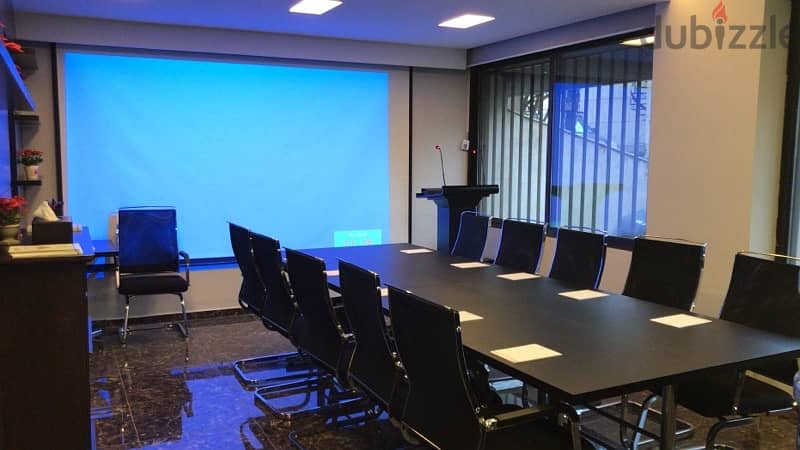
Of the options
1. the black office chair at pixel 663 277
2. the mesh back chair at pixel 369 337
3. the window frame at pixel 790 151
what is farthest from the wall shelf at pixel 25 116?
the window frame at pixel 790 151

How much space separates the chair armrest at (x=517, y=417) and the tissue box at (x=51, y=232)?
92.5 inches

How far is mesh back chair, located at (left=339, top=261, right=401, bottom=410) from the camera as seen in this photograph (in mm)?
2805

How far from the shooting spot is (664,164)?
516 centimetres

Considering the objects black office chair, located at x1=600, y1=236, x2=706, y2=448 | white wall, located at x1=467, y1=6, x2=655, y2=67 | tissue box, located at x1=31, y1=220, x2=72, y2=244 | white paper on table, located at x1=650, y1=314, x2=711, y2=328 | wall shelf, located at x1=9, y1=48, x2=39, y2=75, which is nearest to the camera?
white paper on table, located at x1=650, y1=314, x2=711, y2=328

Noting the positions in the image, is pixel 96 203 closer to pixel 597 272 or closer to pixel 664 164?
pixel 597 272

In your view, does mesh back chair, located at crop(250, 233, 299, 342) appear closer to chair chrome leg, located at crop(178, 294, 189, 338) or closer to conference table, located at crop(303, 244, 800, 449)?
conference table, located at crop(303, 244, 800, 449)

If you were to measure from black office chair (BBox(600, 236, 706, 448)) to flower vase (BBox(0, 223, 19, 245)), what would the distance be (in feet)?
10.8

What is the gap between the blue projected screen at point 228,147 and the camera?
20.0 feet

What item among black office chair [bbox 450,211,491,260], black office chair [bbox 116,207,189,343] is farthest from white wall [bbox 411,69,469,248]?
black office chair [bbox 116,207,189,343]

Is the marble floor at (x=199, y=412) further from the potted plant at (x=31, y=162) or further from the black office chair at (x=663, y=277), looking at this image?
the potted plant at (x=31, y=162)

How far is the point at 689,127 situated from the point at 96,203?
17.2 ft

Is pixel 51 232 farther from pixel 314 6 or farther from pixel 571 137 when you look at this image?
pixel 571 137

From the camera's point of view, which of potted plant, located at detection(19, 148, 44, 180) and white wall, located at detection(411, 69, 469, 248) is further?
white wall, located at detection(411, 69, 469, 248)

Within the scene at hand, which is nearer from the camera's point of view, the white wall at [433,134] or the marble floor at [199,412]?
the marble floor at [199,412]
